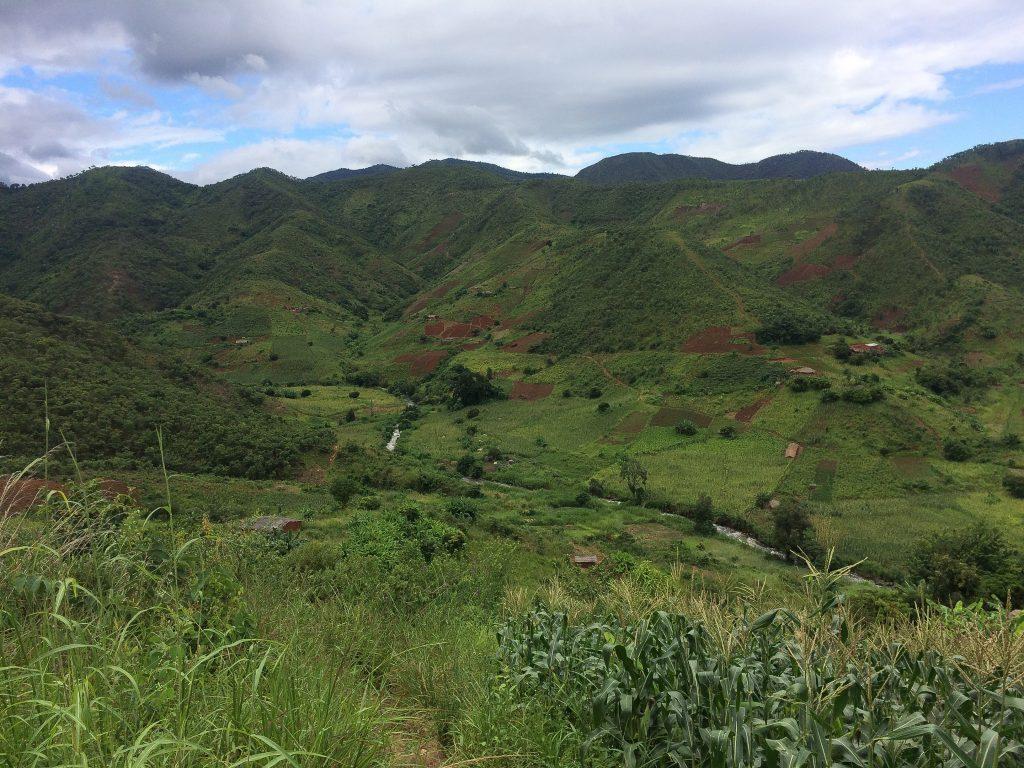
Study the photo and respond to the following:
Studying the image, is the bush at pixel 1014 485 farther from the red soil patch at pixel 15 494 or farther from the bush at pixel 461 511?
the red soil patch at pixel 15 494

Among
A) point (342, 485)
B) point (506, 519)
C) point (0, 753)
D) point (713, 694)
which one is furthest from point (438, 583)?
point (506, 519)

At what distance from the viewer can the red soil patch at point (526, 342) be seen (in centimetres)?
7488

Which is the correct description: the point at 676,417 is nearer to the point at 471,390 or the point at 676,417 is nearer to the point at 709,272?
the point at 471,390

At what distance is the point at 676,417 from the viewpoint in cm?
5147

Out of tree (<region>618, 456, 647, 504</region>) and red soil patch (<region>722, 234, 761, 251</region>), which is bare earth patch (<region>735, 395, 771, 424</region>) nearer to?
tree (<region>618, 456, 647, 504</region>)

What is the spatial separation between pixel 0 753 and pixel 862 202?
118m

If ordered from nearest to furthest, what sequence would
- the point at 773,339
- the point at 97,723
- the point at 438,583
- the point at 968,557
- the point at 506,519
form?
the point at 97,723 < the point at 438,583 < the point at 968,557 < the point at 506,519 < the point at 773,339

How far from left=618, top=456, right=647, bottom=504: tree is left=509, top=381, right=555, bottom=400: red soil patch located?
21126 millimetres

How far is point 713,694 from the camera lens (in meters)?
3.56

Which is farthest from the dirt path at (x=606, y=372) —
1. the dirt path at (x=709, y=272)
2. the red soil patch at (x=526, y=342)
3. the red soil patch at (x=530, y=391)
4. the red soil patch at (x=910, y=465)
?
the red soil patch at (x=910, y=465)

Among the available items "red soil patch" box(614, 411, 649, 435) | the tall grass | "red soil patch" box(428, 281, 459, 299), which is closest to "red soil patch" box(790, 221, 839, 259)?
"red soil patch" box(614, 411, 649, 435)

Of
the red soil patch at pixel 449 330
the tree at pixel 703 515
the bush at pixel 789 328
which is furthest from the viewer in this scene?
the red soil patch at pixel 449 330

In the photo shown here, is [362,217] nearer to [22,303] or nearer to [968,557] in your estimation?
[22,303]

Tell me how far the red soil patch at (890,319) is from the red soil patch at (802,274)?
40.6 feet
